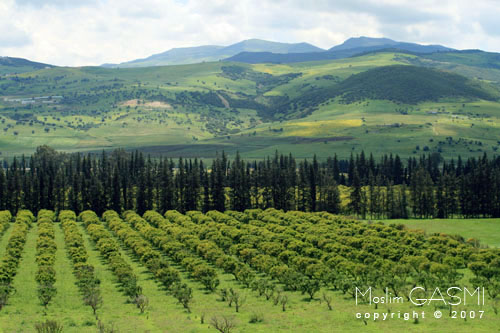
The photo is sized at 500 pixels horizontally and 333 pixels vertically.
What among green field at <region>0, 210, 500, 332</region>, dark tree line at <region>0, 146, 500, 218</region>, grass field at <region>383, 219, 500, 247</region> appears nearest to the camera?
green field at <region>0, 210, 500, 332</region>

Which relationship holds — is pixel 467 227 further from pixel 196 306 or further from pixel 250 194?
pixel 196 306

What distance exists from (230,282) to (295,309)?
771 inches

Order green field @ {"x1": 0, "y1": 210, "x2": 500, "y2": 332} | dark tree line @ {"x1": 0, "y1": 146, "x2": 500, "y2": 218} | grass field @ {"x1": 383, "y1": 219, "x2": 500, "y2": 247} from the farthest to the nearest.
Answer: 1. dark tree line @ {"x1": 0, "y1": 146, "x2": 500, "y2": 218}
2. grass field @ {"x1": 383, "y1": 219, "x2": 500, "y2": 247}
3. green field @ {"x1": 0, "y1": 210, "x2": 500, "y2": 332}

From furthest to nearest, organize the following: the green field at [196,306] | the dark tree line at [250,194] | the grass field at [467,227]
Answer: the dark tree line at [250,194]
the grass field at [467,227]
the green field at [196,306]

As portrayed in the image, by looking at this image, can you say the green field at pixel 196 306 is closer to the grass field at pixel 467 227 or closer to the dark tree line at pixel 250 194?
the grass field at pixel 467 227

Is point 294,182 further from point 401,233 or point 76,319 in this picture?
point 76,319

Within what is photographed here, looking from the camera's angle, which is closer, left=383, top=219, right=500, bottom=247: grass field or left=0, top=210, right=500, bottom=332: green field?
left=0, top=210, right=500, bottom=332: green field

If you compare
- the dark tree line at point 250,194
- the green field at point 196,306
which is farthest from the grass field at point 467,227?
the dark tree line at point 250,194

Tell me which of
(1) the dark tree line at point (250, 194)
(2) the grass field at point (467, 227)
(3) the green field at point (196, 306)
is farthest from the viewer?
(1) the dark tree line at point (250, 194)

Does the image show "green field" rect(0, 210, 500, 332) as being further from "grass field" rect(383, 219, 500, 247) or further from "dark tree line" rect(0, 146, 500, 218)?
"dark tree line" rect(0, 146, 500, 218)

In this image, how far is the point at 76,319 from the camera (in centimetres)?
7081

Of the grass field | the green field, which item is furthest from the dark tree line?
the green field

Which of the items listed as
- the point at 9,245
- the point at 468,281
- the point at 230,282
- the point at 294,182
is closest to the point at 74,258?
the point at 9,245

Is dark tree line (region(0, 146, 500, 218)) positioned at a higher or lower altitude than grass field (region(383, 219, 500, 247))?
higher
